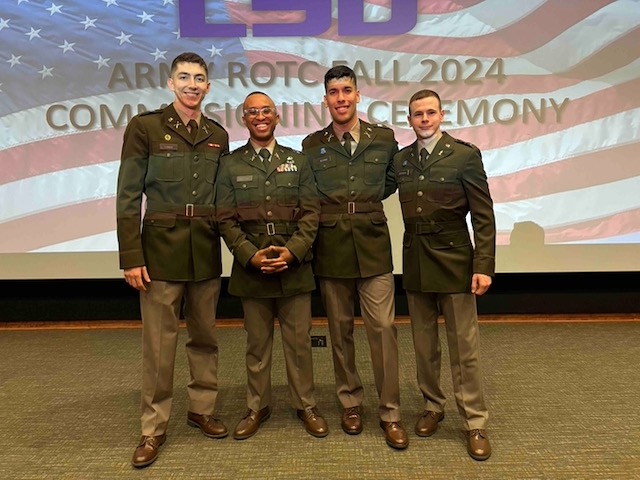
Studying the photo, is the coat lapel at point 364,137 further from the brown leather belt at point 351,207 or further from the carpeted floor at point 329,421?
the carpeted floor at point 329,421

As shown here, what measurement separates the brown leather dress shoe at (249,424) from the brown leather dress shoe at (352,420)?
1.26ft

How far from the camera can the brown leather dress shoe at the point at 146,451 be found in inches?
77.3

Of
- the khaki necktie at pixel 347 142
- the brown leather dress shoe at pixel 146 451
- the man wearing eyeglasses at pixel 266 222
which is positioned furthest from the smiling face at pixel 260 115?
the brown leather dress shoe at pixel 146 451

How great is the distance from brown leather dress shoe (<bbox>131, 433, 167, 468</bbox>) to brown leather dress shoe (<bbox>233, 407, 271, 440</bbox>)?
1.10 ft

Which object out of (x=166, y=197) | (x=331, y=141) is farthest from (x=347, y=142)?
(x=166, y=197)

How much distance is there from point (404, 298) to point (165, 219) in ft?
8.43

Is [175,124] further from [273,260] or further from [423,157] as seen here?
[423,157]

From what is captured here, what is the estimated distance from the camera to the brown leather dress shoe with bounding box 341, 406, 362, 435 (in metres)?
2.17

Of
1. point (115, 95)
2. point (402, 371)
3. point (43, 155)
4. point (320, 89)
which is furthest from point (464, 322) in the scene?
point (43, 155)

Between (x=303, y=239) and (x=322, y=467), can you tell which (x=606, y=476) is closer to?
(x=322, y=467)

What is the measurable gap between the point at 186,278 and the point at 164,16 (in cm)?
256

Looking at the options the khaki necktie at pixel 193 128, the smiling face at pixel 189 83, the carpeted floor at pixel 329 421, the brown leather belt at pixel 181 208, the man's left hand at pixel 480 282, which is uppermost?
the smiling face at pixel 189 83

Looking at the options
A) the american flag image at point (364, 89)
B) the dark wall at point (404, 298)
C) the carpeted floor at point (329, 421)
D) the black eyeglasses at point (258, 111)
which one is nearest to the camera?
the carpeted floor at point (329, 421)

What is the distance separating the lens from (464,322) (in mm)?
2039
